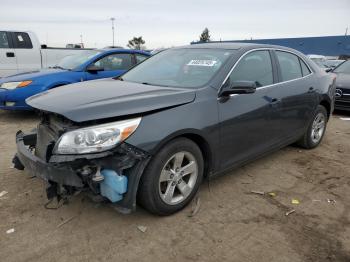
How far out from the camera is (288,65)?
177 inches

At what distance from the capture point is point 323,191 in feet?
12.4

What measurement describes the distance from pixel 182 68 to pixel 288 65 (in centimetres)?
165

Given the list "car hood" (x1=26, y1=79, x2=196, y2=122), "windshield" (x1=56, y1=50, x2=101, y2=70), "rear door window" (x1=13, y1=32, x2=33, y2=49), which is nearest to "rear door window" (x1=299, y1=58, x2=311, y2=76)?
"car hood" (x1=26, y1=79, x2=196, y2=122)

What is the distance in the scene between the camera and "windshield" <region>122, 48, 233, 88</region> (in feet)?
11.5

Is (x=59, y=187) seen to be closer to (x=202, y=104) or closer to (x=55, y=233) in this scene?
(x=55, y=233)

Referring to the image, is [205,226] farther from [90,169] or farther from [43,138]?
[43,138]

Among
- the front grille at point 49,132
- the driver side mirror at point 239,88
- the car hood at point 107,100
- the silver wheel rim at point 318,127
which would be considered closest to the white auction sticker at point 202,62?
the driver side mirror at point 239,88

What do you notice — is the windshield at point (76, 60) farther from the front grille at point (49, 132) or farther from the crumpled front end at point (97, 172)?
the crumpled front end at point (97, 172)

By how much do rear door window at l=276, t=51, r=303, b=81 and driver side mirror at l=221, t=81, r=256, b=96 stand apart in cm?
120

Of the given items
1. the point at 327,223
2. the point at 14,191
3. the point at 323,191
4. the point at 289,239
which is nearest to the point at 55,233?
the point at 14,191

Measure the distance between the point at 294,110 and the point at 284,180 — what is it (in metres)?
0.98

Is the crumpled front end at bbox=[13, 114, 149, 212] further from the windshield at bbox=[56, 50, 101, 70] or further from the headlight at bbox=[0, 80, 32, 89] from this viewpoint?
the windshield at bbox=[56, 50, 101, 70]

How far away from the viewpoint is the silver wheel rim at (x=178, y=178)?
118 inches

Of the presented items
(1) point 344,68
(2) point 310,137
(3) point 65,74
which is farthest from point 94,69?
(1) point 344,68
